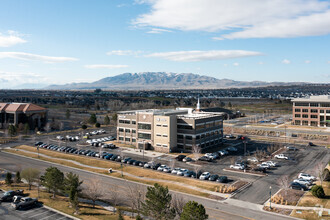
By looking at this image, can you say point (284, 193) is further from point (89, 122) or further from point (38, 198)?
point (89, 122)

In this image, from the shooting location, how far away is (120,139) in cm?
9381

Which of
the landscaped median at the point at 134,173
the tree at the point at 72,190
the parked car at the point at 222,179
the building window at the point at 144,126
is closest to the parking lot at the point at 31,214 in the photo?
the tree at the point at 72,190

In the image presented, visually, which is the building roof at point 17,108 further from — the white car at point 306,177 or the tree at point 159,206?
the white car at point 306,177

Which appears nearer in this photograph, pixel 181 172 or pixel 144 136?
pixel 181 172

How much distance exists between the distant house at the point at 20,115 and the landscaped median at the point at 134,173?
35.6 metres

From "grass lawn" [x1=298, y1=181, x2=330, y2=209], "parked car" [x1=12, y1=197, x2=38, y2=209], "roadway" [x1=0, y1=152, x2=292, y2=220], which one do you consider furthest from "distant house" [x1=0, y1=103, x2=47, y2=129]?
"grass lawn" [x1=298, y1=181, x2=330, y2=209]

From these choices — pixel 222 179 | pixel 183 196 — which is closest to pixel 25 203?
pixel 183 196

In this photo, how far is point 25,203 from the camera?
141ft

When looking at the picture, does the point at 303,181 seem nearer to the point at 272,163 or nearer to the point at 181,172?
the point at 272,163

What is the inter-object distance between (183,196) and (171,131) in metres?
34.5

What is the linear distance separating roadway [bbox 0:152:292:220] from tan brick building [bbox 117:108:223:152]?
2111 cm

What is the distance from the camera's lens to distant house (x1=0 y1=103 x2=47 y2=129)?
117m

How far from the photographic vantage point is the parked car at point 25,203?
42.8 m

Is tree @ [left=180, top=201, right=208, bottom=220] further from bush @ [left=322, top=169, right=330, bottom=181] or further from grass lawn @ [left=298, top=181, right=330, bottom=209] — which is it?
bush @ [left=322, top=169, right=330, bottom=181]
